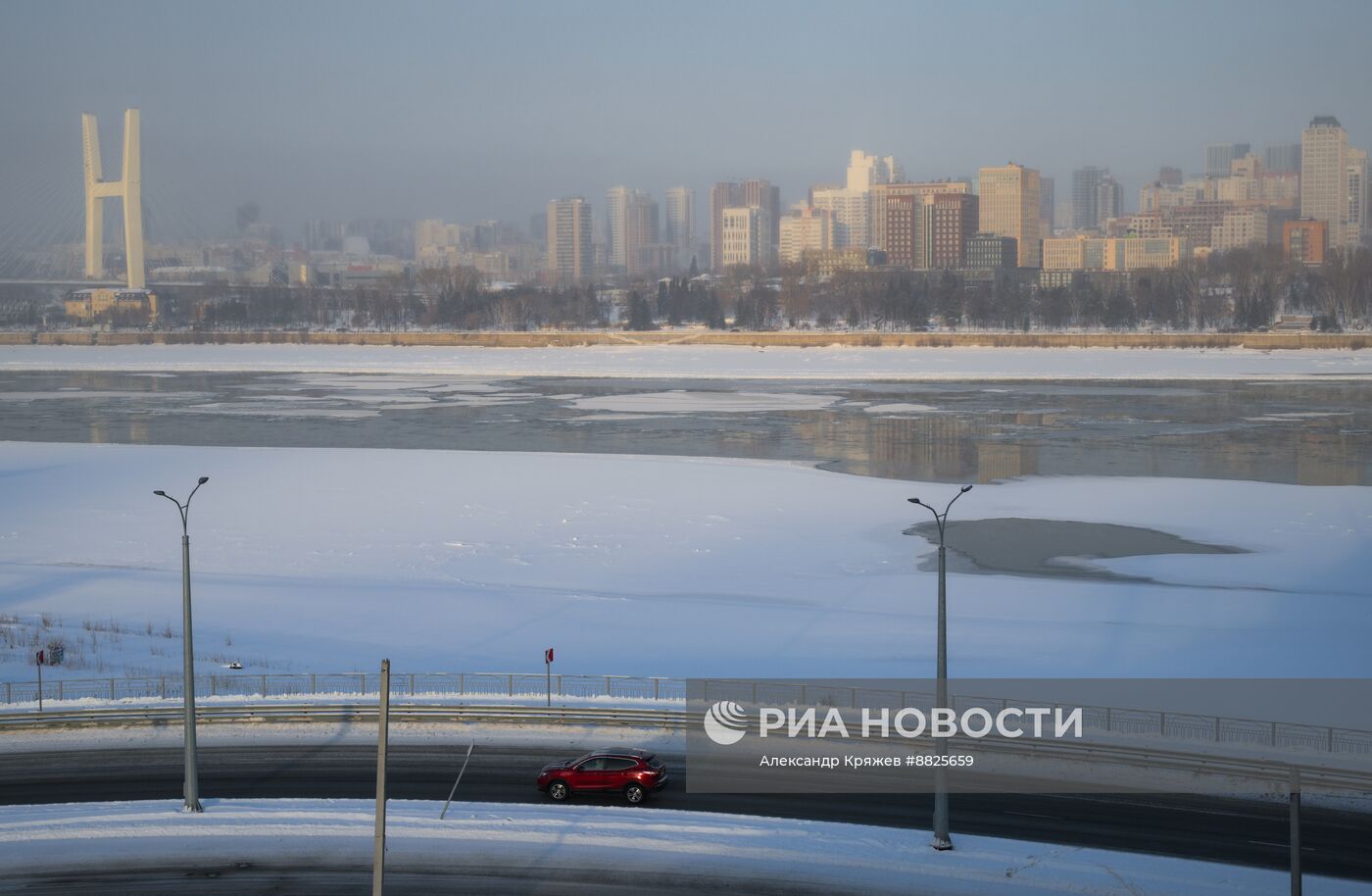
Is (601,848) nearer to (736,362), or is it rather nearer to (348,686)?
Result: (348,686)

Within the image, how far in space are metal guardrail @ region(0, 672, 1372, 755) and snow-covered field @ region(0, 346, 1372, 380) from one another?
153 feet

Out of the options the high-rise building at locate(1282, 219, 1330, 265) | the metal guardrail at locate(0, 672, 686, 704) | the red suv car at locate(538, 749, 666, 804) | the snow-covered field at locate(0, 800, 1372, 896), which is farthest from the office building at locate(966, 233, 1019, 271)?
the snow-covered field at locate(0, 800, 1372, 896)

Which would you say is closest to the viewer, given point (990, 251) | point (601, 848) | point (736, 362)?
point (601, 848)

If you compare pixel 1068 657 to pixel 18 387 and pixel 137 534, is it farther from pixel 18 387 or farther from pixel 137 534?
pixel 18 387

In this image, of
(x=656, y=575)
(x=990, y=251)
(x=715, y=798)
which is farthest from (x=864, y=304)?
(x=715, y=798)

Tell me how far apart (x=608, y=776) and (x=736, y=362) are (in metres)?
63.2

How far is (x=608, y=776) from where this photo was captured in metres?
13.1

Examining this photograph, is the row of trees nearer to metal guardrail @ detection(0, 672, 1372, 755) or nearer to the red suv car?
metal guardrail @ detection(0, 672, 1372, 755)

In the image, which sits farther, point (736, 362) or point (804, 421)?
point (736, 362)

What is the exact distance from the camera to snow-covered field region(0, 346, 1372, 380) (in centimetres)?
6469

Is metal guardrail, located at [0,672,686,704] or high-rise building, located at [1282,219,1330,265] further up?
high-rise building, located at [1282,219,1330,265]

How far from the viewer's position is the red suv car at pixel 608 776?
1311cm

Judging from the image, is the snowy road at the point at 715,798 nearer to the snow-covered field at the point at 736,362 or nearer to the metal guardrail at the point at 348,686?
the metal guardrail at the point at 348,686

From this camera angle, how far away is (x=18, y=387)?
62906 mm
